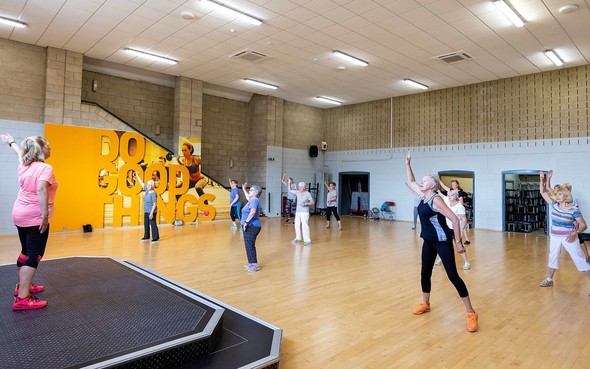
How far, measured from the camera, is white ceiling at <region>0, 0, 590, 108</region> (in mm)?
7227

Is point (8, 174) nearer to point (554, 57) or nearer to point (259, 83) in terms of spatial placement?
point (259, 83)

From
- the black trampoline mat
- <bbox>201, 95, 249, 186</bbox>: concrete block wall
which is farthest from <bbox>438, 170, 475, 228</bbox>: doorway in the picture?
the black trampoline mat

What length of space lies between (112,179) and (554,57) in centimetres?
1259

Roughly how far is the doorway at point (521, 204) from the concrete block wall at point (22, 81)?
1396 cm

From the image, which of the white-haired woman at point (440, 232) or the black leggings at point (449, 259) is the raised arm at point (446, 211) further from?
the black leggings at point (449, 259)

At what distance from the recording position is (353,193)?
17016mm

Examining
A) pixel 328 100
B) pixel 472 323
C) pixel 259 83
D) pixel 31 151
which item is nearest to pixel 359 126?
pixel 328 100

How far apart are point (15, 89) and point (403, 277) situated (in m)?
10.3

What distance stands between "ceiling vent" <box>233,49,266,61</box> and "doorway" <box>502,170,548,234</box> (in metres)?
8.65

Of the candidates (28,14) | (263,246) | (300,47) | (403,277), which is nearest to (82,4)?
(28,14)

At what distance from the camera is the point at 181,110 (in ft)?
40.1

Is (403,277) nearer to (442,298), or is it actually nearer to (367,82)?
(442,298)

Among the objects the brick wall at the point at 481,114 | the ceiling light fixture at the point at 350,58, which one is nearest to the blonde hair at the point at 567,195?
the ceiling light fixture at the point at 350,58

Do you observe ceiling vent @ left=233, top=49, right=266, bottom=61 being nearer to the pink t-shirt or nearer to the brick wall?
the brick wall
